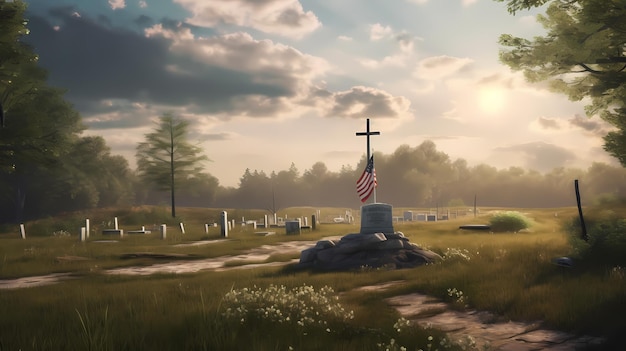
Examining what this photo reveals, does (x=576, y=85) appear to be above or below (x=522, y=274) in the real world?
above

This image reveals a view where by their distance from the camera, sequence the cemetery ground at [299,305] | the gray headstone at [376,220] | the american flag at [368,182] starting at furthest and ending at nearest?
the american flag at [368,182]
the gray headstone at [376,220]
the cemetery ground at [299,305]

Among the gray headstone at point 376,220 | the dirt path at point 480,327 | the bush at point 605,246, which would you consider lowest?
the dirt path at point 480,327

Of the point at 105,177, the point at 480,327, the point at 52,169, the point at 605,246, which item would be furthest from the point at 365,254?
→ the point at 105,177

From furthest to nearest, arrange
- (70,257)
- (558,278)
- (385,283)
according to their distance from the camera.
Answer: (70,257) < (385,283) < (558,278)

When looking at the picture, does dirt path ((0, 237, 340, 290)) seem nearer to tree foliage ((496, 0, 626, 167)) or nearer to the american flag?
the american flag

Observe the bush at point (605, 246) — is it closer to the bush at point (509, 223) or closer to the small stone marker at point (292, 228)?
the bush at point (509, 223)

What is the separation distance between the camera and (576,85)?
64.3ft

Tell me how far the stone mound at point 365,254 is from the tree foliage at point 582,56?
26.8ft

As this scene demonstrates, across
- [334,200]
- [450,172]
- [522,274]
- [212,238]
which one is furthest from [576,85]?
[334,200]

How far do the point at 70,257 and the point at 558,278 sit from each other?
55.7ft

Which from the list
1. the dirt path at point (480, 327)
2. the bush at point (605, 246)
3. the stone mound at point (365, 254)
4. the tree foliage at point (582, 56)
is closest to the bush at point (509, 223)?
the tree foliage at point (582, 56)

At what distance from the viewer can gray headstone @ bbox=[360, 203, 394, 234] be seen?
1911 cm

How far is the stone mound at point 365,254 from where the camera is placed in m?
15.6

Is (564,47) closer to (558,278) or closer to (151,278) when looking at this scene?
(558,278)
